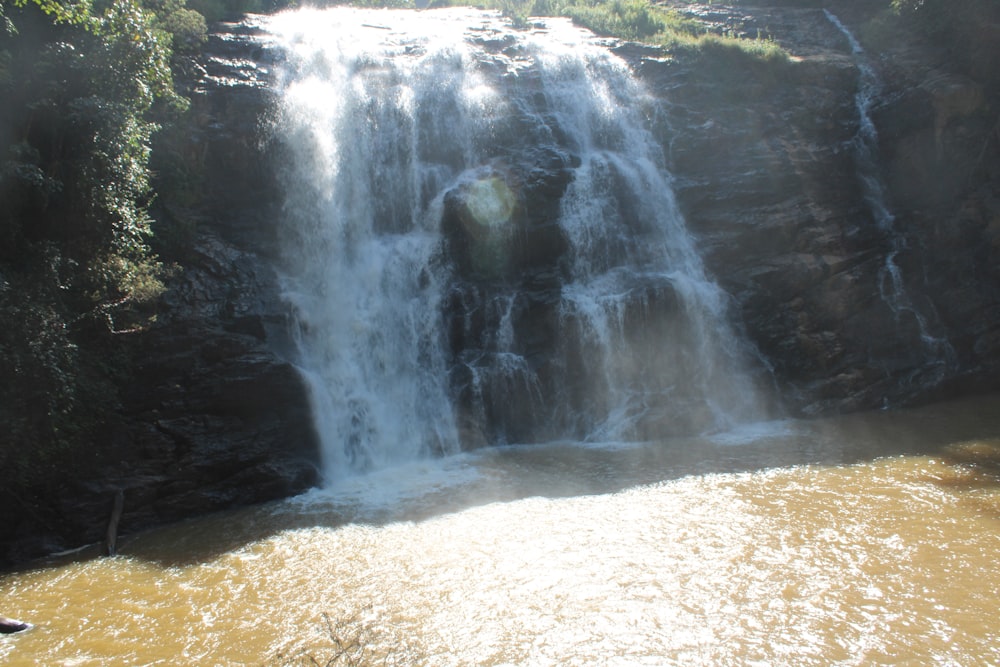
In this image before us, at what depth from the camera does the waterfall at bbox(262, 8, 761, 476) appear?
1466cm

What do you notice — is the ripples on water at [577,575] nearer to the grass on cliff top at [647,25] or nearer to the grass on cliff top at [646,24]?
the grass on cliff top at [646,24]

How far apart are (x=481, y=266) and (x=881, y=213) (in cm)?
1094

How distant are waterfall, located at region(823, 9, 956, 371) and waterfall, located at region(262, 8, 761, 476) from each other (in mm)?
4414

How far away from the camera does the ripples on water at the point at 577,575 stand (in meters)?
6.51

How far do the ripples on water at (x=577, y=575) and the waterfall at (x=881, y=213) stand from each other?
512cm

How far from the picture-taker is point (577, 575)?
25.9 feet

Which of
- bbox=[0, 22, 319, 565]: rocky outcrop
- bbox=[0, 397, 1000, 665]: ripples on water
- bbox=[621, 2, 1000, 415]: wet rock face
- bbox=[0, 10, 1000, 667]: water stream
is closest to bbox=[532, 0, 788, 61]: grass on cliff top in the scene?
bbox=[621, 2, 1000, 415]: wet rock face

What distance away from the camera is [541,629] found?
22.3ft

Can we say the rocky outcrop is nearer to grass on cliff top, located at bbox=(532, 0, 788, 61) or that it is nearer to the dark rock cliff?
the dark rock cliff

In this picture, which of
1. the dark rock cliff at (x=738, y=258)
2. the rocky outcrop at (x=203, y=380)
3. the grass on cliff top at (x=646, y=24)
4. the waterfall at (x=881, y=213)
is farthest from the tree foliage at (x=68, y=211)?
the waterfall at (x=881, y=213)

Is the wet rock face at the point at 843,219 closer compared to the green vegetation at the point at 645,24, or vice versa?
the wet rock face at the point at 843,219

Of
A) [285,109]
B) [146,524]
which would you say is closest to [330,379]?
[146,524]

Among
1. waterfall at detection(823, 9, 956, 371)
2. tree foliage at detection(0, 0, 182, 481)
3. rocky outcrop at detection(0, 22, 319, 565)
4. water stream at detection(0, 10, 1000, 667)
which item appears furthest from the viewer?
waterfall at detection(823, 9, 956, 371)

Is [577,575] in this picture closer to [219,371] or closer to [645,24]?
[219,371]
